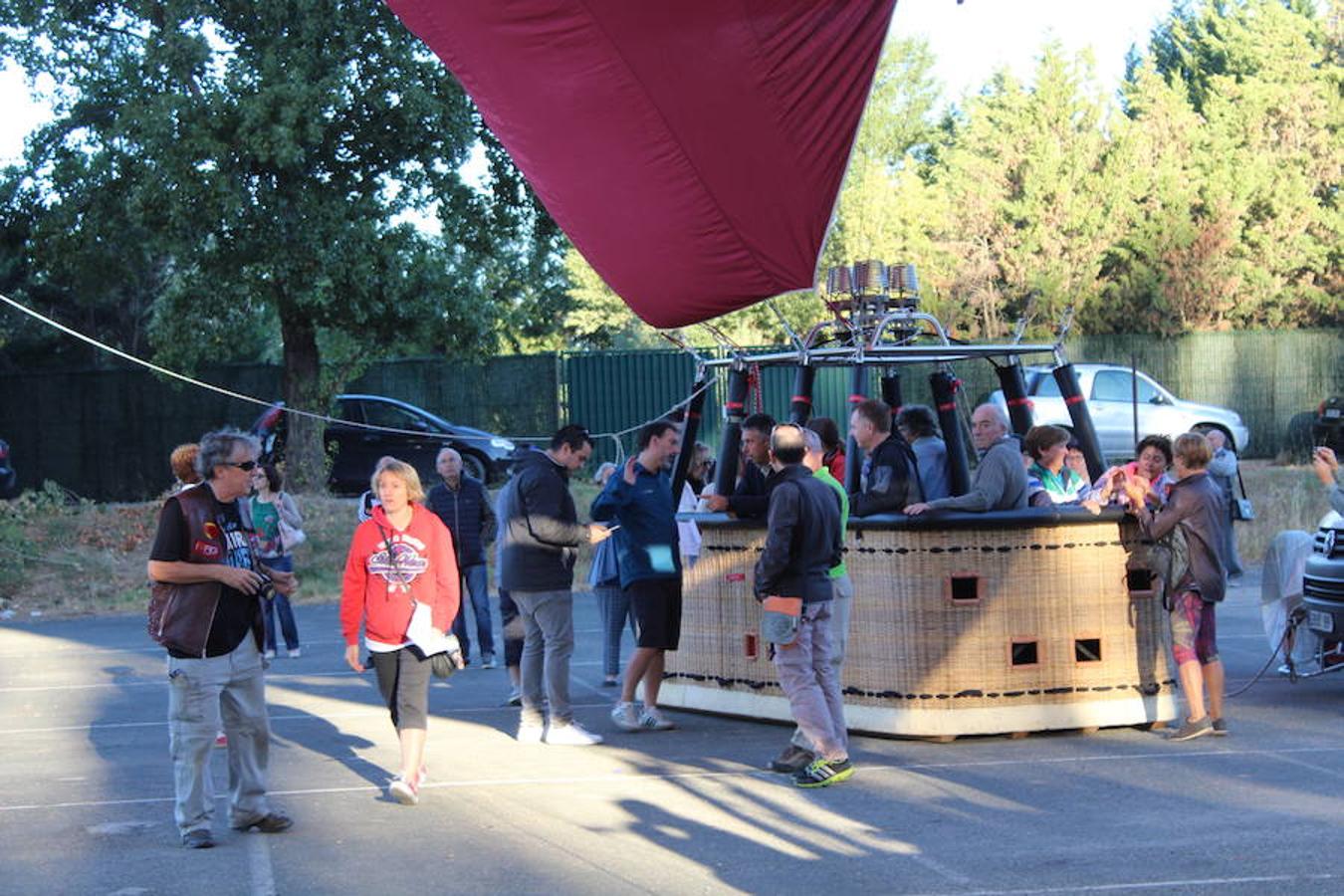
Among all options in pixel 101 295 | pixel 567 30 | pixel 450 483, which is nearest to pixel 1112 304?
pixel 101 295

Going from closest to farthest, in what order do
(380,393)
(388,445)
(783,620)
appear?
(783,620) → (388,445) → (380,393)

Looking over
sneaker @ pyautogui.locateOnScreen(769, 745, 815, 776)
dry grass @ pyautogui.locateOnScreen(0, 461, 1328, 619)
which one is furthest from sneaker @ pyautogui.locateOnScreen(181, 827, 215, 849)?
dry grass @ pyautogui.locateOnScreen(0, 461, 1328, 619)

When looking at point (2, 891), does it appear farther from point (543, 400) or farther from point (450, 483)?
point (543, 400)

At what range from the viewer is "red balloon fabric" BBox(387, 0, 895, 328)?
8.18 meters

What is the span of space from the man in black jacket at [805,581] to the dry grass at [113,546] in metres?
11.8

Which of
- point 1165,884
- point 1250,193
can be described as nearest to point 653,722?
point 1165,884

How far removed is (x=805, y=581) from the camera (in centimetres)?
912

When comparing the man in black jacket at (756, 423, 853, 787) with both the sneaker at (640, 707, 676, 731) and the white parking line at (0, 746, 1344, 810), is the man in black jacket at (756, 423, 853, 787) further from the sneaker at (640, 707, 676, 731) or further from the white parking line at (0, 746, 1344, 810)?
the sneaker at (640, 707, 676, 731)

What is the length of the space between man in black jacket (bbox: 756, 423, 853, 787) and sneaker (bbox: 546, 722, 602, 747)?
179 cm

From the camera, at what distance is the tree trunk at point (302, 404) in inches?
990

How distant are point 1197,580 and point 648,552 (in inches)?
124

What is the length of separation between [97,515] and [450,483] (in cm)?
1099

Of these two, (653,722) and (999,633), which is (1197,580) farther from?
(653,722)

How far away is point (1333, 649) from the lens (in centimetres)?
1173
